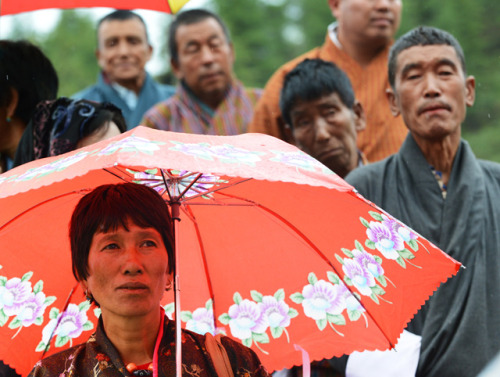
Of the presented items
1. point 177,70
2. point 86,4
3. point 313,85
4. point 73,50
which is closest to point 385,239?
point 86,4

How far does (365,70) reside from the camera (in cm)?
503

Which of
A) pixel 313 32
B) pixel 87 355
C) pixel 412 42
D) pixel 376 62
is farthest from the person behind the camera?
pixel 313 32

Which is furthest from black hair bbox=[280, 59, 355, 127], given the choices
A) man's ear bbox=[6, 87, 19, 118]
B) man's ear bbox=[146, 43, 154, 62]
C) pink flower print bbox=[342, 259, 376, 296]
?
man's ear bbox=[146, 43, 154, 62]

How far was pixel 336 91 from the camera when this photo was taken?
4426 mm

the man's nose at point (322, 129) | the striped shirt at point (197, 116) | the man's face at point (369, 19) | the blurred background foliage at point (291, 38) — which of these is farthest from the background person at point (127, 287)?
the blurred background foliage at point (291, 38)

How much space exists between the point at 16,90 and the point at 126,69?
7.35ft

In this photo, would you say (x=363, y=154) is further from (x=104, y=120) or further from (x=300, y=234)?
(x=300, y=234)

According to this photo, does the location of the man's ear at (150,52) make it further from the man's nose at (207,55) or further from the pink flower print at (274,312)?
the pink flower print at (274,312)

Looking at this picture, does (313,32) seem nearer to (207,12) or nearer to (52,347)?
(207,12)

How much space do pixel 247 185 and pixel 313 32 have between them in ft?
39.9

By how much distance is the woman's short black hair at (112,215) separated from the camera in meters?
2.59

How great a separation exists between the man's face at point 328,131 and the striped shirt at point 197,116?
1.12 metres

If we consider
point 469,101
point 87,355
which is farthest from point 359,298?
point 469,101

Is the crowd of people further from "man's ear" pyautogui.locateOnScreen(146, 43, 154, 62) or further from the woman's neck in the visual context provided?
"man's ear" pyautogui.locateOnScreen(146, 43, 154, 62)
